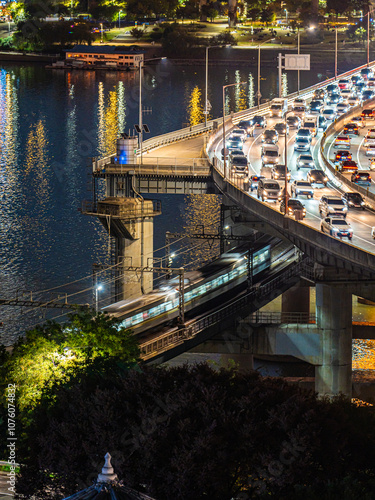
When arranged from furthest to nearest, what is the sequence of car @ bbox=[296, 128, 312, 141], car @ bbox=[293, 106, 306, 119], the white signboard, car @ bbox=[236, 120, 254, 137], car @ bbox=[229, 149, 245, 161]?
car @ bbox=[293, 106, 306, 119] → the white signboard → car @ bbox=[236, 120, 254, 137] → car @ bbox=[296, 128, 312, 141] → car @ bbox=[229, 149, 245, 161]

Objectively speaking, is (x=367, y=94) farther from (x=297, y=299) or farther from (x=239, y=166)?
(x=297, y=299)

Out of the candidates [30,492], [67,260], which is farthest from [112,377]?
[67,260]

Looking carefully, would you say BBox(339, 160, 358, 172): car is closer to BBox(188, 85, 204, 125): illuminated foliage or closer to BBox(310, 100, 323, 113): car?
BBox(310, 100, 323, 113): car

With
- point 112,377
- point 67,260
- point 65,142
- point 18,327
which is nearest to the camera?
point 112,377

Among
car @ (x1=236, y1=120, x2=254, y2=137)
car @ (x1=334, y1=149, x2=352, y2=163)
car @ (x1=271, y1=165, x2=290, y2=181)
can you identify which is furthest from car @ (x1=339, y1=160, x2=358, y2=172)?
car @ (x1=236, y1=120, x2=254, y2=137)

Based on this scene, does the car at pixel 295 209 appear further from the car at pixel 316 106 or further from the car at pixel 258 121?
the car at pixel 316 106

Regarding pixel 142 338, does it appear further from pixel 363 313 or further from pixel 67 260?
pixel 67 260

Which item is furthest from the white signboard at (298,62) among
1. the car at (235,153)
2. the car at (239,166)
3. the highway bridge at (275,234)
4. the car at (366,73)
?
the car at (366,73)

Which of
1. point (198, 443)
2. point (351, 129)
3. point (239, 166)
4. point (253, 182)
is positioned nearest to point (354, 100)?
point (351, 129)
